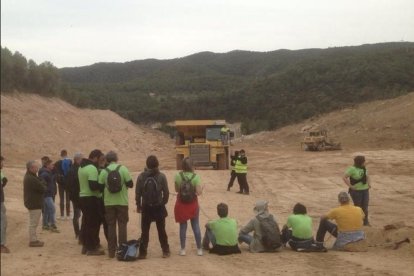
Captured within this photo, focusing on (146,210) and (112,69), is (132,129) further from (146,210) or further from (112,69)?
(112,69)

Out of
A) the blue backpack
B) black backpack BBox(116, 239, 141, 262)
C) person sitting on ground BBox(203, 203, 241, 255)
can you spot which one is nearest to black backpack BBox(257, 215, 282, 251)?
person sitting on ground BBox(203, 203, 241, 255)

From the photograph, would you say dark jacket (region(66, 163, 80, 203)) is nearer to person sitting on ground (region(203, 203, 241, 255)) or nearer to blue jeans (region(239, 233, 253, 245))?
person sitting on ground (region(203, 203, 241, 255))

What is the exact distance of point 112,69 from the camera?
131m

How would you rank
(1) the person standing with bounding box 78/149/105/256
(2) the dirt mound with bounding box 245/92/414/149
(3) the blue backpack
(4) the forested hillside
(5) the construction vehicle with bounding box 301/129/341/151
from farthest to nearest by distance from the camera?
(4) the forested hillside < (2) the dirt mound with bounding box 245/92/414/149 < (5) the construction vehicle with bounding box 301/129/341/151 < (3) the blue backpack < (1) the person standing with bounding box 78/149/105/256

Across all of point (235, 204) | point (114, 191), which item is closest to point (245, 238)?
point (114, 191)

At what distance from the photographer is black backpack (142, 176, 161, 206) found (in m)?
8.35

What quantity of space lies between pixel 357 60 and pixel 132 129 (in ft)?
113

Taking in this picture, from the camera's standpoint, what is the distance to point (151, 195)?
8.35 meters

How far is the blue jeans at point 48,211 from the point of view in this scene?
1090 cm

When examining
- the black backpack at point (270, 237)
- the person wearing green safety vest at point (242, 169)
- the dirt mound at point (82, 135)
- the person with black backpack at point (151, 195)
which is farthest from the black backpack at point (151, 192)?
the dirt mound at point (82, 135)

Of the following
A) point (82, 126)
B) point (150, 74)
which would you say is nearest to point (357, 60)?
point (82, 126)

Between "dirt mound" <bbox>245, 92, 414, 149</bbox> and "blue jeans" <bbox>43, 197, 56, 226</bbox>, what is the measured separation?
101 ft

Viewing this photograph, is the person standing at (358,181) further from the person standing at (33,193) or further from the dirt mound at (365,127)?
the dirt mound at (365,127)

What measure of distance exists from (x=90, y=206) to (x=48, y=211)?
252 cm
